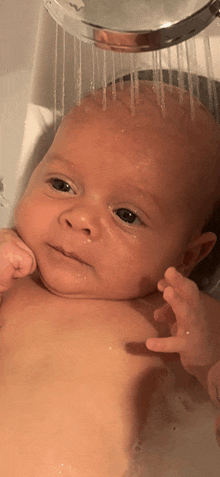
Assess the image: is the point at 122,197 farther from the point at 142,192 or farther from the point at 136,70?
the point at 136,70

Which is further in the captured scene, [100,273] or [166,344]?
[100,273]

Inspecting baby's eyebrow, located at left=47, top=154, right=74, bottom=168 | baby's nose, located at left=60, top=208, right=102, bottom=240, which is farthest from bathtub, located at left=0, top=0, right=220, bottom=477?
baby's nose, located at left=60, top=208, right=102, bottom=240

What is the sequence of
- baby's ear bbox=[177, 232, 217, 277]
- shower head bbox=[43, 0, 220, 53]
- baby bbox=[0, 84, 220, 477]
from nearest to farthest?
1. shower head bbox=[43, 0, 220, 53]
2. baby bbox=[0, 84, 220, 477]
3. baby's ear bbox=[177, 232, 217, 277]

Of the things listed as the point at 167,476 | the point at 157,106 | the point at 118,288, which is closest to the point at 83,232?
the point at 118,288

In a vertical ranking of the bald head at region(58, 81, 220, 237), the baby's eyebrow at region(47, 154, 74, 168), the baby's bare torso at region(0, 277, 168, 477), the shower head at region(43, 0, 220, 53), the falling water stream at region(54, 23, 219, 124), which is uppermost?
the shower head at region(43, 0, 220, 53)

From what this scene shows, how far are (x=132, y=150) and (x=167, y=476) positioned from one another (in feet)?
1.51

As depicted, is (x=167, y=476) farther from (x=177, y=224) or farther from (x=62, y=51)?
(x=62, y=51)

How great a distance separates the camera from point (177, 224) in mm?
813

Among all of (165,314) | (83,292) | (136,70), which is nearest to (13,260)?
(83,292)

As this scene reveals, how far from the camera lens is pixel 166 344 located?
0.65 metres

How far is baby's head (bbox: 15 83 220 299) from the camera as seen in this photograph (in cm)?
78

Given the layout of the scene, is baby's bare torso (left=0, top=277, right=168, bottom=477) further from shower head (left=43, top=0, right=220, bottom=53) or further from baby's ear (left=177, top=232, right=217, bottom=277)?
shower head (left=43, top=0, right=220, bottom=53)

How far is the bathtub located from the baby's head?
90 mm

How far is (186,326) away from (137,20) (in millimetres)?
358
